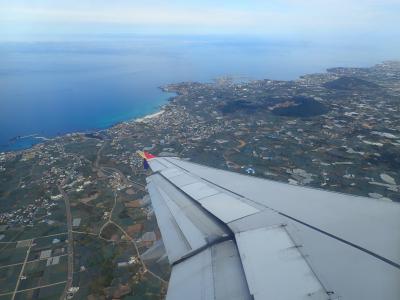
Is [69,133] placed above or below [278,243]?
below

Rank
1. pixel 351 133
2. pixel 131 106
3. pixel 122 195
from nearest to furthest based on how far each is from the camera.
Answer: pixel 122 195 → pixel 351 133 → pixel 131 106

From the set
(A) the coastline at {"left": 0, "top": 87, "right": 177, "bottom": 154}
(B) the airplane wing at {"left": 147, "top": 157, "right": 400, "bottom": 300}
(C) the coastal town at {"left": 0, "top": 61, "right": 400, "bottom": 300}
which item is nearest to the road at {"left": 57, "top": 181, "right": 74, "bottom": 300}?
(C) the coastal town at {"left": 0, "top": 61, "right": 400, "bottom": 300}

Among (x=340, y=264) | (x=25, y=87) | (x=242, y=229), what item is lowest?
(x=25, y=87)

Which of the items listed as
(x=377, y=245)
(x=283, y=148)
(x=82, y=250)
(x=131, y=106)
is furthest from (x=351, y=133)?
(x=131, y=106)

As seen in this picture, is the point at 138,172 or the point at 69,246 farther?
the point at 138,172

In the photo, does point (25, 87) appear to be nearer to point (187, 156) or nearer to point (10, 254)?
point (187, 156)

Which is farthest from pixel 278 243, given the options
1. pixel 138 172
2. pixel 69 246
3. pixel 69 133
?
pixel 69 133

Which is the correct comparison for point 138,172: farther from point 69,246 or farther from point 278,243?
point 278,243
